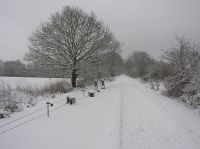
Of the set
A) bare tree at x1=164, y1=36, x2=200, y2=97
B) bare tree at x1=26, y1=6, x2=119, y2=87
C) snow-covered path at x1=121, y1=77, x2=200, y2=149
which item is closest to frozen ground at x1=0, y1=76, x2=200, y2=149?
snow-covered path at x1=121, y1=77, x2=200, y2=149

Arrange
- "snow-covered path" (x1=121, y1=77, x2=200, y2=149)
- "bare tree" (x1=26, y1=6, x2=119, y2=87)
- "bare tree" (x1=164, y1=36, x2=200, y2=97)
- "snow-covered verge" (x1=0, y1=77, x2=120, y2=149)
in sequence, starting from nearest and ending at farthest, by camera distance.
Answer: "snow-covered path" (x1=121, y1=77, x2=200, y2=149) → "snow-covered verge" (x1=0, y1=77, x2=120, y2=149) → "bare tree" (x1=164, y1=36, x2=200, y2=97) → "bare tree" (x1=26, y1=6, x2=119, y2=87)

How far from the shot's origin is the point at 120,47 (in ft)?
65.7

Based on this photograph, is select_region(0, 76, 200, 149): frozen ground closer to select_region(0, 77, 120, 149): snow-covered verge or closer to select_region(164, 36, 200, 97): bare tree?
select_region(0, 77, 120, 149): snow-covered verge

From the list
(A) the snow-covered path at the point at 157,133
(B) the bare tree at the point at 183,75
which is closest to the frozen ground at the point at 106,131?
(A) the snow-covered path at the point at 157,133

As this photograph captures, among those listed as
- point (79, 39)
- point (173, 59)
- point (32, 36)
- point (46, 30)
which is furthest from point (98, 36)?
point (173, 59)

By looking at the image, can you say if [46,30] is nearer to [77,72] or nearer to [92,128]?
[77,72]

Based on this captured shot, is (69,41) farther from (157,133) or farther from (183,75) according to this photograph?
(157,133)

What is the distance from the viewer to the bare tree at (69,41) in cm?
1622

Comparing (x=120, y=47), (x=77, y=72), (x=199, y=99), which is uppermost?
(x=120, y=47)

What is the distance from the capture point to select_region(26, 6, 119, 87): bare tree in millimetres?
16219

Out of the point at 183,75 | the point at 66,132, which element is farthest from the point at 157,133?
the point at 183,75

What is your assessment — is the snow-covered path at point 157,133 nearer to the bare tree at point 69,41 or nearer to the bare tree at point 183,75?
the bare tree at point 183,75

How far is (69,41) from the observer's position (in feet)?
55.4

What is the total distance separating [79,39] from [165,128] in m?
14.2
